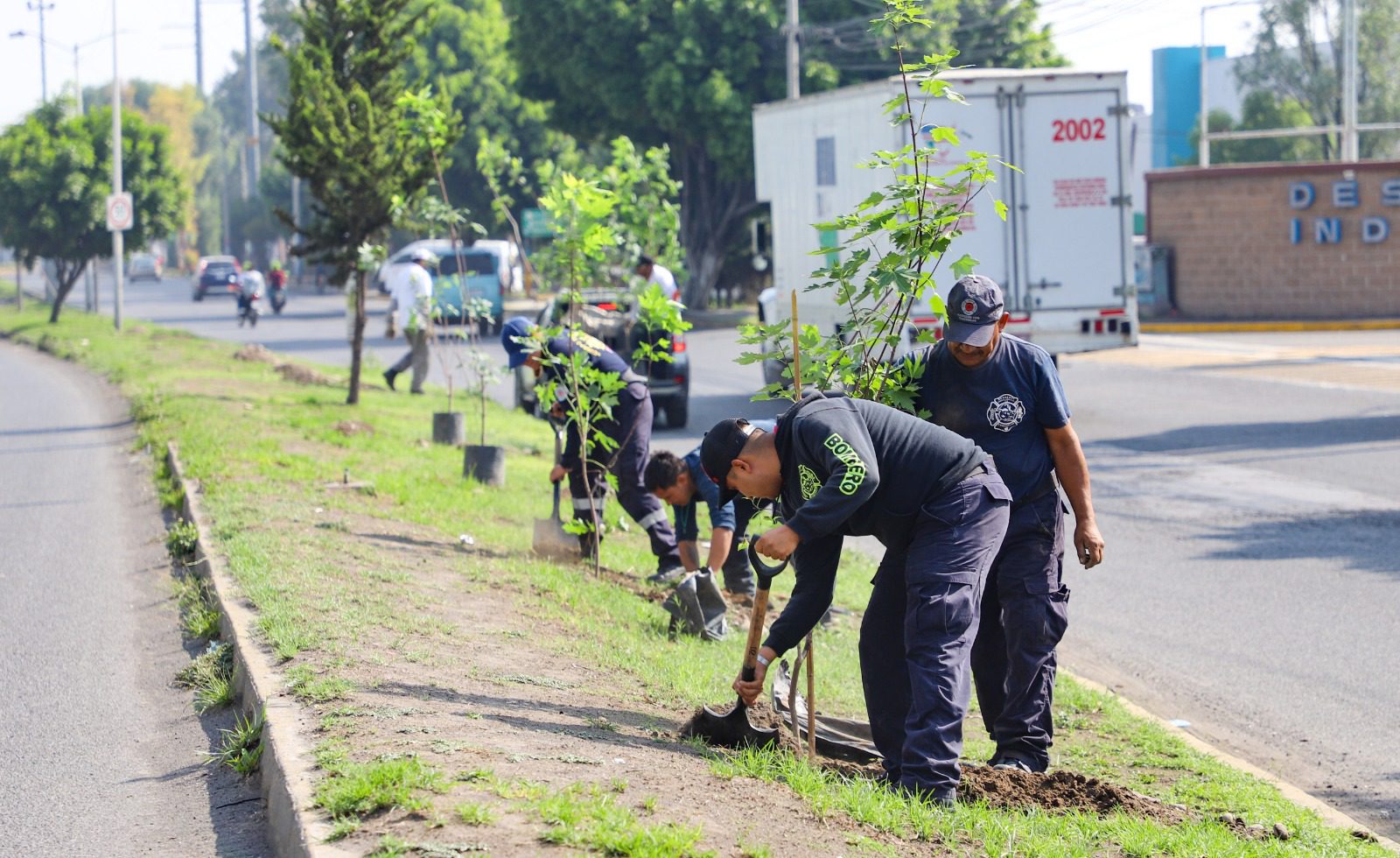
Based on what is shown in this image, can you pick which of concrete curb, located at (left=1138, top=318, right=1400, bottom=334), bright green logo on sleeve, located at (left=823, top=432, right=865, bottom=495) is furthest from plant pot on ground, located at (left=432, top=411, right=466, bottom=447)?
concrete curb, located at (left=1138, top=318, right=1400, bottom=334)

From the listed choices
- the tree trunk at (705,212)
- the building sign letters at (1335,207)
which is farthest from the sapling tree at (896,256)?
the tree trunk at (705,212)

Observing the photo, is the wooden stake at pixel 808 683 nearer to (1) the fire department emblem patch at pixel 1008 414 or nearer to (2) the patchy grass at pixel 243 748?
(1) the fire department emblem patch at pixel 1008 414

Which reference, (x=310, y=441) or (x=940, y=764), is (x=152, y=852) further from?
(x=310, y=441)

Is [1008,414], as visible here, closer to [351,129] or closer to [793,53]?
[351,129]

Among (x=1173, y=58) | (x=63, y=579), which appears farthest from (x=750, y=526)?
(x=1173, y=58)

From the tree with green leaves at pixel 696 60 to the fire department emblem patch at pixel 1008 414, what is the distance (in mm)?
30215

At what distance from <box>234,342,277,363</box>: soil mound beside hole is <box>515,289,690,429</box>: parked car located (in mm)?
7863

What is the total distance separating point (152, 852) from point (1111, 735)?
152 inches

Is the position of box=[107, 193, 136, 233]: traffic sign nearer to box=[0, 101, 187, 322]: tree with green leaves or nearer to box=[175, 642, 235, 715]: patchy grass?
box=[0, 101, 187, 322]: tree with green leaves

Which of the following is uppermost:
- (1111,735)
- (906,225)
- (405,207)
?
(405,207)

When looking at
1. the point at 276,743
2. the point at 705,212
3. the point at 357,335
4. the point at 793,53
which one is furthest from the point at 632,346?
the point at 705,212

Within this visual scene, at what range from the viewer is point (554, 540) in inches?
384

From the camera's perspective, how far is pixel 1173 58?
66.4m

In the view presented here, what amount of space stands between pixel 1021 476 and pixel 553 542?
463 cm
